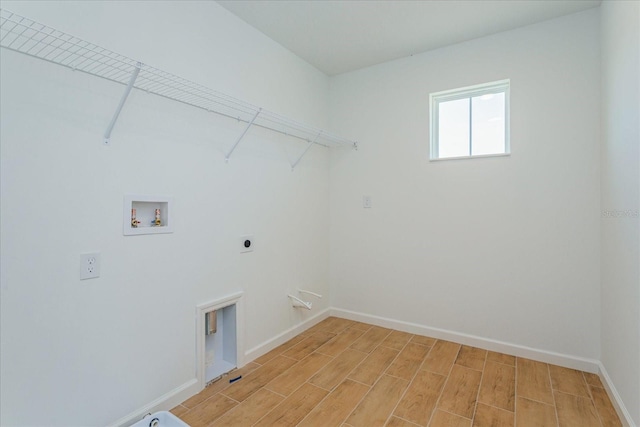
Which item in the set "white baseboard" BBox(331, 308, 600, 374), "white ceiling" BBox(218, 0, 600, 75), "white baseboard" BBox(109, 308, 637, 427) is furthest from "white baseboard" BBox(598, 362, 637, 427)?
"white ceiling" BBox(218, 0, 600, 75)

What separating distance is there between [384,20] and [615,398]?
2840 mm

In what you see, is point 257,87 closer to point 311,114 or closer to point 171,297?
point 311,114

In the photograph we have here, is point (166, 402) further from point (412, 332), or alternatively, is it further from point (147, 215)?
point (412, 332)

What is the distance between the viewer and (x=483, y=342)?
2621mm

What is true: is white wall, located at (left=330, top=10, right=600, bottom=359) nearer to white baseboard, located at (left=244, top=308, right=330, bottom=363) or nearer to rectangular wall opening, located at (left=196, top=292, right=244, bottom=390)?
white baseboard, located at (left=244, top=308, right=330, bottom=363)

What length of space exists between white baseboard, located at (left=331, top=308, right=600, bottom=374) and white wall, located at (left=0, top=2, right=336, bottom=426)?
1070 mm

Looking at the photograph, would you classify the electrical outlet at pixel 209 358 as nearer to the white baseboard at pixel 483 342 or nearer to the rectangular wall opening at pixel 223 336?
the rectangular wall opening at pixel 223 336

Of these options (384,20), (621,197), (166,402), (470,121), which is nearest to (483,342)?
(621,197)

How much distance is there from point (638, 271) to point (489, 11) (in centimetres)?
189

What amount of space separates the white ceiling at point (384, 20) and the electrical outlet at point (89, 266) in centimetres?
179

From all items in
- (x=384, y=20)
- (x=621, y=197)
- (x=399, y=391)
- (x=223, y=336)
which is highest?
(x=384, y=20)

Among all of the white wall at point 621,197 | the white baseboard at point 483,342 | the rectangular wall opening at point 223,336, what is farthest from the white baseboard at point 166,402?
the white wall at point 621,197

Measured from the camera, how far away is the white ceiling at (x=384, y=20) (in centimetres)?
217

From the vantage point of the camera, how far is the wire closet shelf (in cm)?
126
